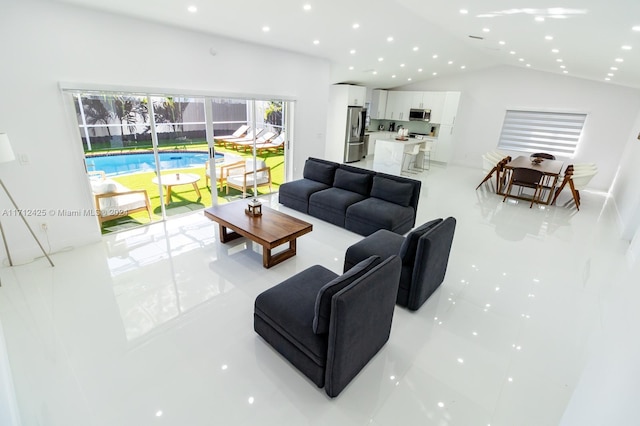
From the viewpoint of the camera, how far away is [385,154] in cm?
817

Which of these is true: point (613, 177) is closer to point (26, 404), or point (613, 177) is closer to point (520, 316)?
point (520, 316)

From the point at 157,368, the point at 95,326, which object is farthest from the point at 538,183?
the point at 95,326

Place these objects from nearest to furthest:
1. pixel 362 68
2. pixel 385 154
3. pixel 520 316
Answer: pixel 520 316
pixel 362 68
pixel 385 154

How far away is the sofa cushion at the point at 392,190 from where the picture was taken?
14.6 ft

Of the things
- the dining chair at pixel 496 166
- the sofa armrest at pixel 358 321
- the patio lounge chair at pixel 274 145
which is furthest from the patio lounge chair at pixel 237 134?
the dining chair at pixel 496 166

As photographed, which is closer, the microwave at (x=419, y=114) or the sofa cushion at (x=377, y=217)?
the sofa cushion at (x=377, y=217)

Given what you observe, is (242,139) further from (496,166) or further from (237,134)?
(496,166)

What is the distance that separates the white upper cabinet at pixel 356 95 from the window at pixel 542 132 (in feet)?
14.7

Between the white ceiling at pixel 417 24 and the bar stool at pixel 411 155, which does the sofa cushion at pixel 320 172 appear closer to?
the white ceiling at pixel 417 24

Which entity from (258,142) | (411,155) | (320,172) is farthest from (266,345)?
(411,155)

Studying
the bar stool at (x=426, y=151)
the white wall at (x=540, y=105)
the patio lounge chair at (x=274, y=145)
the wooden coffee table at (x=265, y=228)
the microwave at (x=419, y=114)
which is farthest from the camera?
the microwave at (x=419, y=114)

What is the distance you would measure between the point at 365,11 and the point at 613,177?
8.53 metres

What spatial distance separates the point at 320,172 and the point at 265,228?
2271 mm

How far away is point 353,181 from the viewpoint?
500cm
